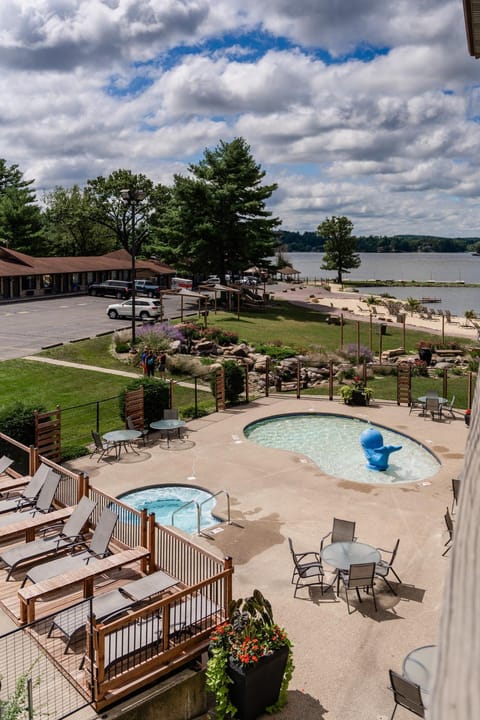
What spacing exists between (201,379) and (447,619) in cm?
2878

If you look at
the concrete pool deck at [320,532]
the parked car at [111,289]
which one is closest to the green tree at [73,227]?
the parked car at [111,289]

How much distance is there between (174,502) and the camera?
53.0 ft

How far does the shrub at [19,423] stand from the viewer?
1767 centimetres

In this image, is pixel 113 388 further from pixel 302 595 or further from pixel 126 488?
pixel 302 595

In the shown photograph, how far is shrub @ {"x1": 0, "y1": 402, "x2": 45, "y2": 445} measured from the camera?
58.0 feet

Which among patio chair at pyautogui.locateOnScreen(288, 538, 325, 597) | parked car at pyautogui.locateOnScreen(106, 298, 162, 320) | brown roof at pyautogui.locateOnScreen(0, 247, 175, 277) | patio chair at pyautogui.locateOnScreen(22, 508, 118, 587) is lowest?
patio chair at pyautogui.locateOnScreen(288, 538, 325, 597)

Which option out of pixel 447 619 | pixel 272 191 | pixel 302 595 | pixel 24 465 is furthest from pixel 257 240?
pixel 447 619

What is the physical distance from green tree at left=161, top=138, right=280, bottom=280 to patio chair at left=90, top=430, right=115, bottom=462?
3528cm

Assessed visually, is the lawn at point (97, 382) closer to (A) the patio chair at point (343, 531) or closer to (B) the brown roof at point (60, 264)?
(A) the patio chair at point (343, 531)

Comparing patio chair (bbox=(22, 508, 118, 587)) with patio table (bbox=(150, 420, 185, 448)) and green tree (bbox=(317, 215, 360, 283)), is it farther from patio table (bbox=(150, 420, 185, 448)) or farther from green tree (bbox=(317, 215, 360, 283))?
green tree (bbox=(317, 215, 360, 283))

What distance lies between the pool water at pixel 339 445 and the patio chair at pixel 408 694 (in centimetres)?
1016

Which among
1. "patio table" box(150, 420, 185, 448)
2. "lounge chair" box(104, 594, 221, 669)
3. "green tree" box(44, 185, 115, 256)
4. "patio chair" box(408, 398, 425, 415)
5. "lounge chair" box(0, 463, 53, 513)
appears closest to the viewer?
"lounge chair" box(104, 594, 221, 669)

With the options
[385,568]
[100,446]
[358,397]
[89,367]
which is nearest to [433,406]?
[358,397]

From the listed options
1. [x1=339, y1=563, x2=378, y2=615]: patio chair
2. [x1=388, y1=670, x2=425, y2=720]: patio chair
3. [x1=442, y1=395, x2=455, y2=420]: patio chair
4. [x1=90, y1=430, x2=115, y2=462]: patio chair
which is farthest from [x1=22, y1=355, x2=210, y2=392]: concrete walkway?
[x1=388, y1=670, x2=425, y2=720]: patio chair
